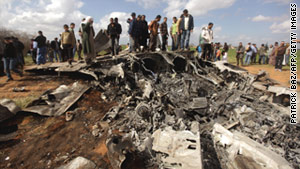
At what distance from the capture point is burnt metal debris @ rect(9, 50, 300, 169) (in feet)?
8.36

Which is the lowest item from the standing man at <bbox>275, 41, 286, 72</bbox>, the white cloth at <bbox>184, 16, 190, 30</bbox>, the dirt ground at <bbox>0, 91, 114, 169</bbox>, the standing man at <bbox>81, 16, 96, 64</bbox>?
the dirt ground at <bbox>0, 91, 114, 169</bbox>

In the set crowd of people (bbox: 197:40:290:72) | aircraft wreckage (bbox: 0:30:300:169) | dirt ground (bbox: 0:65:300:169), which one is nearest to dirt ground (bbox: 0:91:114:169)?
dirt ground (bbox: 0:65:300:169)

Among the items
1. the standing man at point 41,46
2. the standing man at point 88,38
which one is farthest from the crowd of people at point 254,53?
the standing man at point 41,46

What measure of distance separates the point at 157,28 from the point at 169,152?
7463 millimetres

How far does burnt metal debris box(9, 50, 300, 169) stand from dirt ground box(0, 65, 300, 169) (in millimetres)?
346

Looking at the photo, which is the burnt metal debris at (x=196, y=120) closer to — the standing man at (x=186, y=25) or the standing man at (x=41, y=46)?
the standing man at (x=41, y=46)

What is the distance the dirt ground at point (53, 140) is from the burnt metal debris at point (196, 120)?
0.35 m

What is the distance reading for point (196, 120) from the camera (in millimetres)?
4301

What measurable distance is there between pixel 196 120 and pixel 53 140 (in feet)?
12.8

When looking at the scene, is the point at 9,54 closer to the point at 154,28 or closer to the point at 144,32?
the point at 144,32

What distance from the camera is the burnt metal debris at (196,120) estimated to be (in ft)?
8.36

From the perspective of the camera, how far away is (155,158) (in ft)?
9.97

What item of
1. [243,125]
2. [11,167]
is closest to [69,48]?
[11,167]

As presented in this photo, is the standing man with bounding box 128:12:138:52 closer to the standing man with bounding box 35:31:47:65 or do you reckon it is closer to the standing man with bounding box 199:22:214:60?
the standing man with bounding box 199:22:214:60
